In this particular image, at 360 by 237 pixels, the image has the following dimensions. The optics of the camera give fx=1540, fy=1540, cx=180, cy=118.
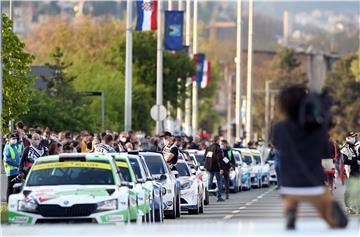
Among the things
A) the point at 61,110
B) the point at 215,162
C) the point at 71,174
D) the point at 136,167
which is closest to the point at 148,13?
the point at 61,110

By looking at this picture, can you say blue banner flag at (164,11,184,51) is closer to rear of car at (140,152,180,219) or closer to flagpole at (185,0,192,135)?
flagpole at (185,0,192,135)

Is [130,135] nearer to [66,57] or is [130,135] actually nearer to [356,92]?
[66,57]

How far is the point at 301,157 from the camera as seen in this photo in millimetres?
15289

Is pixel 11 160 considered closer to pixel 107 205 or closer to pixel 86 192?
pixel 86 192

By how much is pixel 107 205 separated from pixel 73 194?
0.52m

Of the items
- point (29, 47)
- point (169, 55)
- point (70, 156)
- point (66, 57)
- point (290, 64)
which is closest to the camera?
point (70, 156)

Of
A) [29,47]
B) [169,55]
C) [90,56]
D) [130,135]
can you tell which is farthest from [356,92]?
[130,135]

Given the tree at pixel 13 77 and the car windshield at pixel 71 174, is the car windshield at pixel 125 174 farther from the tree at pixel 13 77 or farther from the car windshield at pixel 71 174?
the tree at pixel 13 77

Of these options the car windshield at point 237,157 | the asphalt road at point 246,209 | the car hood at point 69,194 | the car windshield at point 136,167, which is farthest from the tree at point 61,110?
the car hood at point 69,194

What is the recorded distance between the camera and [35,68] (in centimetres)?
7269

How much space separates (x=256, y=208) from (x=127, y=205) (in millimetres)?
13936

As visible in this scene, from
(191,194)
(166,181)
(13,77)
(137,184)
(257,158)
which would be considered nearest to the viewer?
(137,184)

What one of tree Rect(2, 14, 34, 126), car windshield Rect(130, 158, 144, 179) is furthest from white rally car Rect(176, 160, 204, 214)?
car windshield Rect(130, 158, 144, 179)

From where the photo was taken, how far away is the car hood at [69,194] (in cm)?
2214
